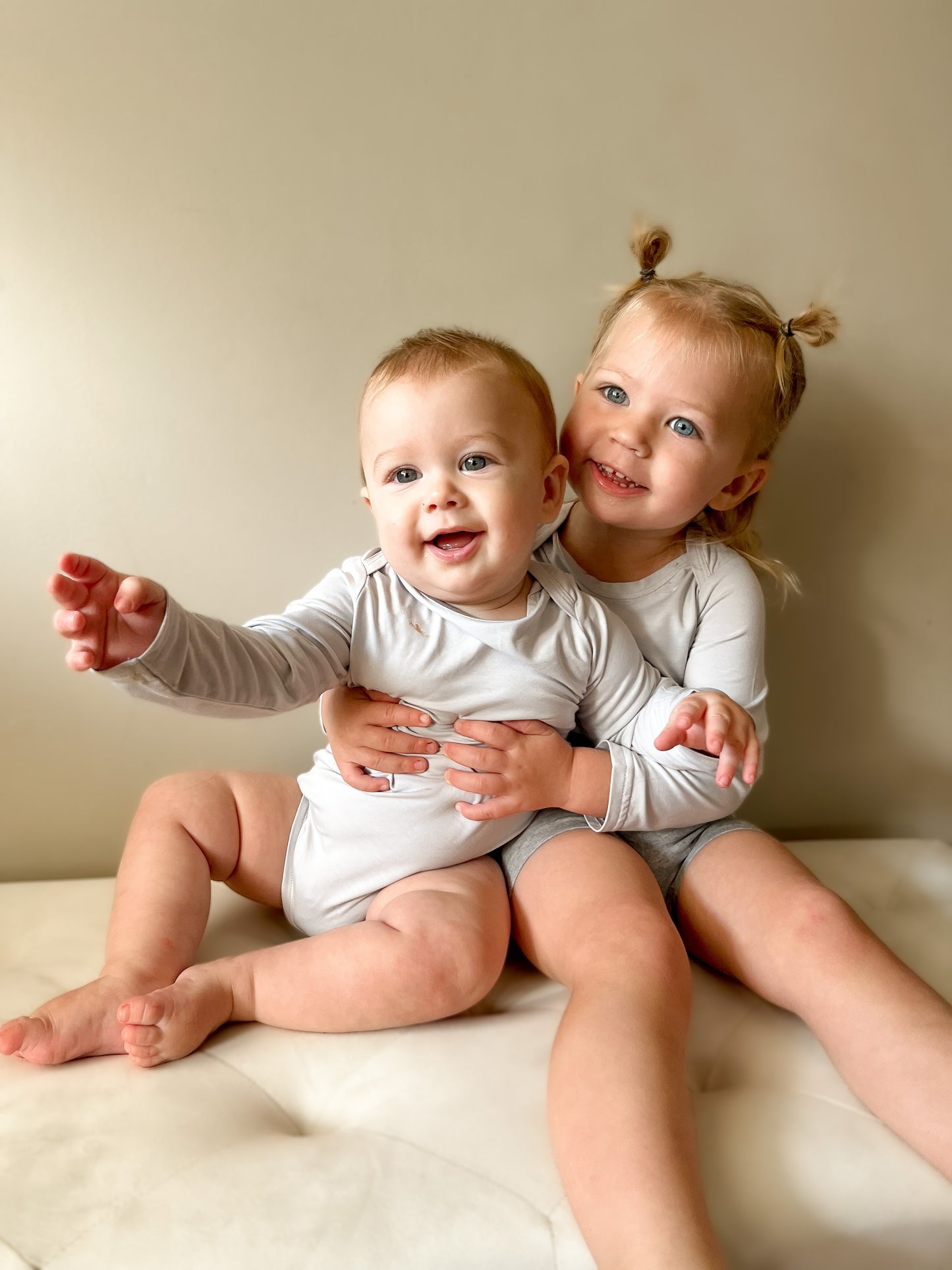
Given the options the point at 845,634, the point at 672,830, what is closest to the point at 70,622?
the point at 672,830

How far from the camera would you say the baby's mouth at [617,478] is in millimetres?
1021

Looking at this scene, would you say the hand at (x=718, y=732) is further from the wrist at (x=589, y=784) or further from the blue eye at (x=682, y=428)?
the blue eye at (x=682, y=428)

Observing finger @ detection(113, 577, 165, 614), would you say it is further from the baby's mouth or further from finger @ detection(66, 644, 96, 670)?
the baby's mouth

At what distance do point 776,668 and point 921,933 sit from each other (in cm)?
41

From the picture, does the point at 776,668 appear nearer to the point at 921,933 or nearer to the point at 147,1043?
the point at 921,933

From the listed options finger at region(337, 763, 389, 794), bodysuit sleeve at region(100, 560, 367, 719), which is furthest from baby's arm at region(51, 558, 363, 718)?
finger at region(337, 763, 389, 794)

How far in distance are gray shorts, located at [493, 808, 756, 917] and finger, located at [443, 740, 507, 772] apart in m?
0.13

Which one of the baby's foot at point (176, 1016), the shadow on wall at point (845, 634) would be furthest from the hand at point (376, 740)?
the shadow on wall at point (845, 634)

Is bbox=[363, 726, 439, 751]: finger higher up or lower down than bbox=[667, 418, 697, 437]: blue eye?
lower down

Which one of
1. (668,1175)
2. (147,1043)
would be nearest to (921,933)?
(668,1175)

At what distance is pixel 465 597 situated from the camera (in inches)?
35.8

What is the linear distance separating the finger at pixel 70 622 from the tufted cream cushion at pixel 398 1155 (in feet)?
1.29

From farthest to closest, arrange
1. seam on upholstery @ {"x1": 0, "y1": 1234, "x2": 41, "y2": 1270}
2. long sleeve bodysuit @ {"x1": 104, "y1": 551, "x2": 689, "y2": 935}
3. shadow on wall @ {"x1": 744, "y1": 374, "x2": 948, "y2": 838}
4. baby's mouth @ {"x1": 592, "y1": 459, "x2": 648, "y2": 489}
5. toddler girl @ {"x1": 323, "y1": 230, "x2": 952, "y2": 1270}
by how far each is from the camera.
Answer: shadow on wall @ {"x1": 744, "y1": 374, "x2": 948, "y2": 838}
baby's mouth @ {"x1": 592, "y1": 459, "x2": 648, "y2": 489}
long sleeve bodysuit @ {"x1": 104, "y1": 551, "x2": 689, "y2": 935}
toddler girl @ {"x1": 323, "y1": 230, "x2": 952, "y2": 1270}
seam on upholstery @ {"x1": 0, "y1": 1234, "x2": 41, "y2": 1270}

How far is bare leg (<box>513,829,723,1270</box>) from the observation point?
2.17 feet
